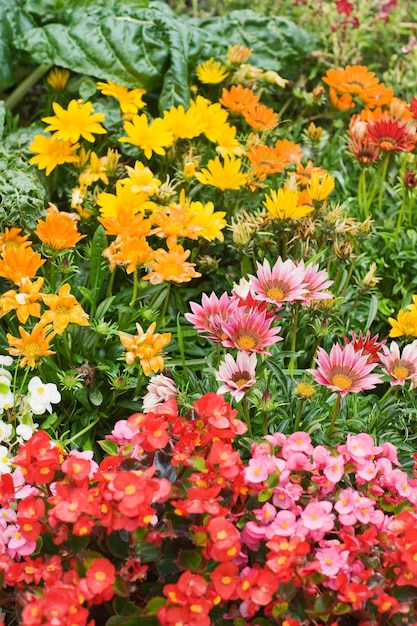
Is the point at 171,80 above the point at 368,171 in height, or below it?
above

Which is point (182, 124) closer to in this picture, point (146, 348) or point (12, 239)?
point (12, 239)

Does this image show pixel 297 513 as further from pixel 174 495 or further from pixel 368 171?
pixel 368 171

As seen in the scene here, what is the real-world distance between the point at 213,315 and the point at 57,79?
1503 mm

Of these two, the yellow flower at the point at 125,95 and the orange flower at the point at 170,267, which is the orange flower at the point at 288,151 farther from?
the orange flower at the point at 170,267

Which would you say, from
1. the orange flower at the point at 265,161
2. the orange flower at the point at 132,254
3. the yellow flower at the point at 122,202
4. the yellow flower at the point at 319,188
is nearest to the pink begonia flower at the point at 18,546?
the orange flower at the point at 132,254

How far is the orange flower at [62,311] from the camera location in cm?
164

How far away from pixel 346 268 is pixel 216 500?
1086mm

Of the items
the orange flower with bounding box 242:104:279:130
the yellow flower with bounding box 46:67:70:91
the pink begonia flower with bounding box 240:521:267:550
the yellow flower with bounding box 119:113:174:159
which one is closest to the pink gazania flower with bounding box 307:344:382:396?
the pink begonia flower with bounding box 240:521:267:550

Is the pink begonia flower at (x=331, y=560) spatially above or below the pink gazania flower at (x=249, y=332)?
below

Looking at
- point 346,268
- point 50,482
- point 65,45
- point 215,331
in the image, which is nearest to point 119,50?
point 65,45

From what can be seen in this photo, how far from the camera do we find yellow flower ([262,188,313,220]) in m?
1.89

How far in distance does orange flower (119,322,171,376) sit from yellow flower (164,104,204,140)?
34.5 inches

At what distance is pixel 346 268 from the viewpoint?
220 cm

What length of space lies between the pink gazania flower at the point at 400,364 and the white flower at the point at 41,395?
2.41ft
